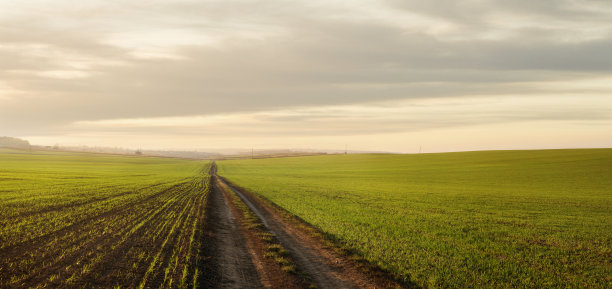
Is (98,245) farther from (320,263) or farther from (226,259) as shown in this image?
(320,263)

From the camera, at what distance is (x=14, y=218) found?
19016 millimetres

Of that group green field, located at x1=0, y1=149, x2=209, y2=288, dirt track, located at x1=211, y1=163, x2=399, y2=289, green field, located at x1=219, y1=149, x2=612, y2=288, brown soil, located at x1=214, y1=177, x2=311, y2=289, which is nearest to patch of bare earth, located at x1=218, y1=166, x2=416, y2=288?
dirt track, located at x1=211, y1=163, x2=399, y2=289

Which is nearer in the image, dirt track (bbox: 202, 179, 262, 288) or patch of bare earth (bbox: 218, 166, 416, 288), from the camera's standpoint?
dirt track (bbox: 202, 179, 262, 288)

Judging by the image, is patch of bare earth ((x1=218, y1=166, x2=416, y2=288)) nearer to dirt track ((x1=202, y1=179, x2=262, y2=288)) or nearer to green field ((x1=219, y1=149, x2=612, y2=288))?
green field ((x1=219, y1=149, x2=612, y2=288))

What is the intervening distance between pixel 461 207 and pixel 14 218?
32.9 meters

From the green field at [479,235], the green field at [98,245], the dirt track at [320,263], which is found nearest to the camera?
the green field at [98,245]

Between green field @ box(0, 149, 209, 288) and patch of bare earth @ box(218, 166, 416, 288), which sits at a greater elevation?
green field @ box(0, 149, 209, 288)

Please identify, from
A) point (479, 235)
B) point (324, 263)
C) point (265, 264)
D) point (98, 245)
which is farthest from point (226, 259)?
point (479, 235)

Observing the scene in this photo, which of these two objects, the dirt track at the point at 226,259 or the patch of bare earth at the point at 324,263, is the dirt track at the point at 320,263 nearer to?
the patch of bare earth at the point at 324,263

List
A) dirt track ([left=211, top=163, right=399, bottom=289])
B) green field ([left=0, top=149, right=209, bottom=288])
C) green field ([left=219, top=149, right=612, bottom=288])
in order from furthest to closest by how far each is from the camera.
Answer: green field ([left=219, top=149, right=612, bottom=288]) → dirt track ([left=211, top=163, right=399, bottom=289]) → green field ([left=0, top=149, right=209, bottom=288])

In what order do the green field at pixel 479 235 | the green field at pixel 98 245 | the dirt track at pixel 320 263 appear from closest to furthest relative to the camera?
the green field at pixel 98 245 < the dirt track at pixel 320 263 < the green field at pixel 479 235

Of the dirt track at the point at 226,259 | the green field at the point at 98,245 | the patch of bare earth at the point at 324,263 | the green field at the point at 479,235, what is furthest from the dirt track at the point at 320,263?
the green field at the point at 98,245

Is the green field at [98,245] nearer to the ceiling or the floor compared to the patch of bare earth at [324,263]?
nearer to the ceiling

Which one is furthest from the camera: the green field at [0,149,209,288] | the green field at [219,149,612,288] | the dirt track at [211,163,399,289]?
the green field at [219,149,612,288]
